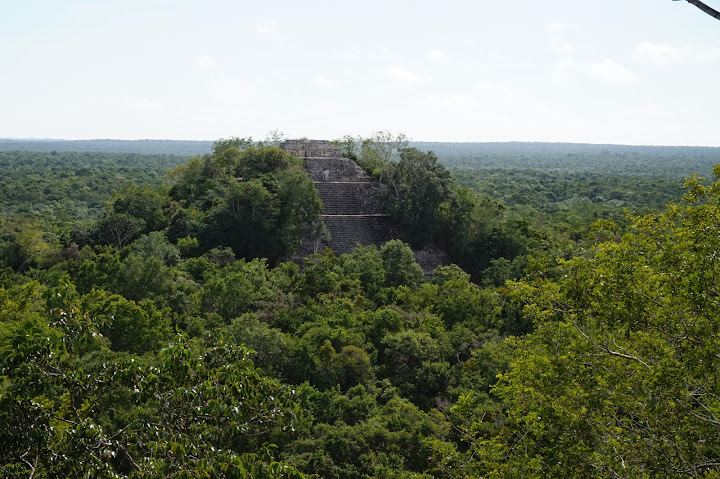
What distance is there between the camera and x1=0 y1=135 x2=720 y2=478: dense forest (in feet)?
13.5

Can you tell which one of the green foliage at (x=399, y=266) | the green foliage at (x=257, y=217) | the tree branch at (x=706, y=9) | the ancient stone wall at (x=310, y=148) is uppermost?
the tree branch at (x=706, y=9)

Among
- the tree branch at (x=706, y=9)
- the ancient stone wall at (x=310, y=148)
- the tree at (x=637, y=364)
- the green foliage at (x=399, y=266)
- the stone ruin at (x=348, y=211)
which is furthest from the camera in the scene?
the ancient stone wall at (x=310, y=148)

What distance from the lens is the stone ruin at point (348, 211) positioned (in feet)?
70.0

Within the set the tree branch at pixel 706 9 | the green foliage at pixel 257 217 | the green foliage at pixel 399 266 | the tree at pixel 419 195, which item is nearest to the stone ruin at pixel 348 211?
the tree at pixel 419 195

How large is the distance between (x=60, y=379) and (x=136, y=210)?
18.0 metres

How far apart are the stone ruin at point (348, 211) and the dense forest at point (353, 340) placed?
60 cm

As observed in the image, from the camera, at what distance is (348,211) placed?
22656 mm

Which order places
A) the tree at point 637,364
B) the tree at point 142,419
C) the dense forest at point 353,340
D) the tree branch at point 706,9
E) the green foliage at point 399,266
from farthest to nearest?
1. the green foliage at point 399,266
2. the tree at point 637,364
3. the dense forest at point 353,340
4. the tree at point 142,419
5. the tree branch at point 706,9

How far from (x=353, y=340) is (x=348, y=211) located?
1017 cm

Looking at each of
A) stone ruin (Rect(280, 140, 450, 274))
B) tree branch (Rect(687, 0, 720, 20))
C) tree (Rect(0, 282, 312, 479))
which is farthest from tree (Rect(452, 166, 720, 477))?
stone ruin (Rect(280, 140, 450, 274))

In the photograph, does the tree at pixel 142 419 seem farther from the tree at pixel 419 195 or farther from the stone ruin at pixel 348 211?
the tree at pixel 419 195

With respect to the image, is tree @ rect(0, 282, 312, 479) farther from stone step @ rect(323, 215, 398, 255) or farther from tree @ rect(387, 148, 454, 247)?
tree @ rect(387, 148, 454, 247)

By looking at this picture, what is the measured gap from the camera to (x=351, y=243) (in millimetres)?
21406

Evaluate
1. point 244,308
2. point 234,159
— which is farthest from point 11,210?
point 244,308
